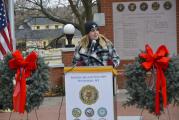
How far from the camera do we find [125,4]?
14930 millimetres

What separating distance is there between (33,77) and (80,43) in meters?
1.02

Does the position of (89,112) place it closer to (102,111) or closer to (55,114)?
(102,111)

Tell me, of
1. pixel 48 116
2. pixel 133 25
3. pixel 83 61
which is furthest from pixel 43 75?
pixel 133 25

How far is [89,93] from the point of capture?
7.96 metres

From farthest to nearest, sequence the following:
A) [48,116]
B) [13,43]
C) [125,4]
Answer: [125,4]
[13,43]
[48,116]

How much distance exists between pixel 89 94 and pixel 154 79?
A: 3.54ft

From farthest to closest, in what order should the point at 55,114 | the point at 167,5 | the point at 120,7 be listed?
the point at 120,7, the point at 167,5, the point at 55,114

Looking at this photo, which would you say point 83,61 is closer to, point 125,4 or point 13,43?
point 13,43

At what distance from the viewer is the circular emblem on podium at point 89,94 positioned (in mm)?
7965

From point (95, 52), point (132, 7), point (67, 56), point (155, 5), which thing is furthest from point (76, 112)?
point (67, 56)

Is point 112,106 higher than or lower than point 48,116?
higher

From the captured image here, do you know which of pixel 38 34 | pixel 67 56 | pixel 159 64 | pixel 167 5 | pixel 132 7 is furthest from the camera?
pixel 38 34

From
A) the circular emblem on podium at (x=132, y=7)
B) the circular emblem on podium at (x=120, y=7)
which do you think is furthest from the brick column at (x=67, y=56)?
the circular emblem on podium at (x=132, y=7)

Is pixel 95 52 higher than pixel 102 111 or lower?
higher
